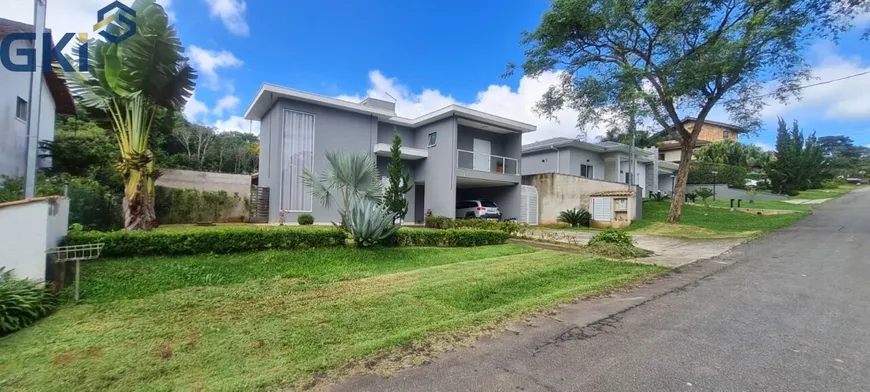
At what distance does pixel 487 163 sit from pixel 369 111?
25.3ft

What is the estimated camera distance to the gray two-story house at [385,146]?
659 inches

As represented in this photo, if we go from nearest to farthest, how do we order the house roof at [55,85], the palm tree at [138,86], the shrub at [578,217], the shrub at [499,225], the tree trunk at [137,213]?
the palm tree at [138,86] < the tree trunk at [137,213] < the house roof at [55,85] < the shrub at [499,225] < the shrub at [578,217]

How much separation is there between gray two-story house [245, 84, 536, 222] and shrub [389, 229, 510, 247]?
6.64 meters

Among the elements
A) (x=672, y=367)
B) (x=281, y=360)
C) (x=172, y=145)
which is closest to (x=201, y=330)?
(x=281, y=360)

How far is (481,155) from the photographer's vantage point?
20938mm

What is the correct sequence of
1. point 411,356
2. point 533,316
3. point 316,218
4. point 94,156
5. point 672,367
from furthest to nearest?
point 316,218, point 94,156, point 533,316, point 411,356, point 672,367

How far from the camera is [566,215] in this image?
2052 cm

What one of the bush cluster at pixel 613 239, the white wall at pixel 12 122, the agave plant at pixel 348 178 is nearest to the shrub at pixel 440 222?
the agave plant at pixel 348 178

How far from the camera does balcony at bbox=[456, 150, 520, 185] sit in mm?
19203

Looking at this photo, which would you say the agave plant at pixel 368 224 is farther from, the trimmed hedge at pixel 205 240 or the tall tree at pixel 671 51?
the tall tree at pixel 671 51

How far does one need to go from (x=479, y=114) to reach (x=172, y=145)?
31909mm

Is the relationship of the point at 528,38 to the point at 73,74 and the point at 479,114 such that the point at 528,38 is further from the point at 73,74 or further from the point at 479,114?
the point at 73,74

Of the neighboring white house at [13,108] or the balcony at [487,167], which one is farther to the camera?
the balcony at [487,167]

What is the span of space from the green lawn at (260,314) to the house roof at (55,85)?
1169cm
